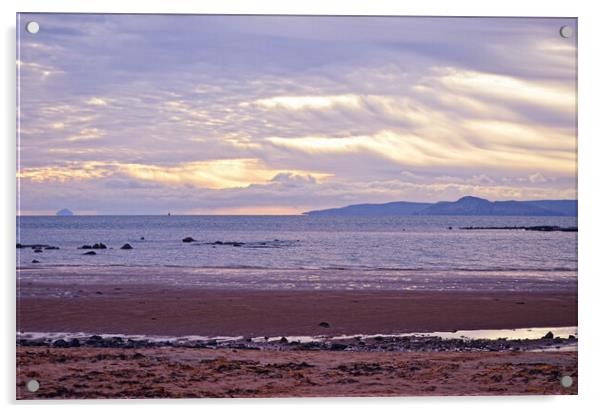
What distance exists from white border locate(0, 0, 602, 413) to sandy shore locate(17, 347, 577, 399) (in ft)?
0.21

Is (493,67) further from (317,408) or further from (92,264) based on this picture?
(92,264)

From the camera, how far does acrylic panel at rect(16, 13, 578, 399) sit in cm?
510

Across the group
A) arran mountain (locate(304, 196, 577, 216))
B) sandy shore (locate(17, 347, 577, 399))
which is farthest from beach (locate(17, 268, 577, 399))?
arran mountain (locate(304, 196, 577, 216))

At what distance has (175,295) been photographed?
19.0 ft

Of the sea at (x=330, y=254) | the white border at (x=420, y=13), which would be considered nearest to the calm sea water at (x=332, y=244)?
the sea at (x=330, y=254)

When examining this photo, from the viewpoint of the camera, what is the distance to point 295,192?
19.4 ft

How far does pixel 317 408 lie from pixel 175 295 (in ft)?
4.76

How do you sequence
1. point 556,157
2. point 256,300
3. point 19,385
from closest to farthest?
point 19,385 < point 556,157 < point 256,300

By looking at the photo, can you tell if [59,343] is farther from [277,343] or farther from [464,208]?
[464,208]

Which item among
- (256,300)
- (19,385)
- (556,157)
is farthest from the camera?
(256,300)

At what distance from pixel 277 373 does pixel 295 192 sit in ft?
4.80

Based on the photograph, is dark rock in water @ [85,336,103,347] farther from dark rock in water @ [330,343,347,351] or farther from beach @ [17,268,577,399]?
dark rock in water @ [330,343,347,351]

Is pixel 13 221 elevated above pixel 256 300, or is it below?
above

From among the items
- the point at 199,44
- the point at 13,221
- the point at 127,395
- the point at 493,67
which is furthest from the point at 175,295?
the point at 493,67
